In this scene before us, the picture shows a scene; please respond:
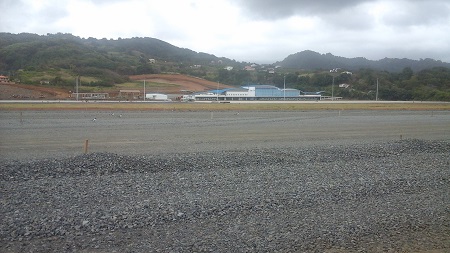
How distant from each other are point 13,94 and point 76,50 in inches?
1003

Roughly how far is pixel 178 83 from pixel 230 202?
65.5m

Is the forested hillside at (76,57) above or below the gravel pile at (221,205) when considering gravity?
above

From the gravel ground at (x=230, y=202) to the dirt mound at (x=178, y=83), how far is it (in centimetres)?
5499

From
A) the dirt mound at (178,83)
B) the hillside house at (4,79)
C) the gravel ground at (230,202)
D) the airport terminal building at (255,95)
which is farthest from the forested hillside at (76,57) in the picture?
the gravel ground at (230,202)

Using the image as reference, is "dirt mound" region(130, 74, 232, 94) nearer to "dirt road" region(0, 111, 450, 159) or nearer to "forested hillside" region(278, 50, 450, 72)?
"forested hillside" region(278, 50, 450, 72)

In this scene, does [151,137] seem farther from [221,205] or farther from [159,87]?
[159,87]

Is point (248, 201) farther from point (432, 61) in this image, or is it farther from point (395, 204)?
point (432, 61)

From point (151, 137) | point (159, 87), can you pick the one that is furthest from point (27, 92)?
point (151, 137)

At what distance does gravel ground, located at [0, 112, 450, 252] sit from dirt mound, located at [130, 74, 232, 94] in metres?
55.0

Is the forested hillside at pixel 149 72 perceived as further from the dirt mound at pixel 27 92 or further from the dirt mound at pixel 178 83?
the dirt mound at pixel 178 83

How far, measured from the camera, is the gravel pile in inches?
219

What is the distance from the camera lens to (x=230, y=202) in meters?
7.30

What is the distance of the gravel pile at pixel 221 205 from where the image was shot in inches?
219

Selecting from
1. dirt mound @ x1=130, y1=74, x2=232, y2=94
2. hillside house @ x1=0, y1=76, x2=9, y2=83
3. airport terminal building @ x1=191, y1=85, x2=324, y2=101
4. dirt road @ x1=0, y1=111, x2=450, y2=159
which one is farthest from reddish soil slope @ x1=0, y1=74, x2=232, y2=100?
dirt road @ x1=0, y1=111, x2=450, y2=159
